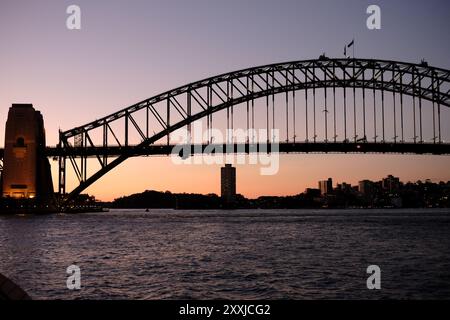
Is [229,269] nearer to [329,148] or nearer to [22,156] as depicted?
[329,148]

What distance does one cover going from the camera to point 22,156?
276 feet

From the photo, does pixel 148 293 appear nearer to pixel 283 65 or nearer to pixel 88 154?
A: pixel 283 65

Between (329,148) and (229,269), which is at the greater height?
(329,148)

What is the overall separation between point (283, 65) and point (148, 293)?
63.0 m

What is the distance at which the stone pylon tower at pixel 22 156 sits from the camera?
83500 millimetres

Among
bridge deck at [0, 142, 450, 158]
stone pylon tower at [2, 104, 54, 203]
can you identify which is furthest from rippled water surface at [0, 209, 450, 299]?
stone pylon tower at [2, 104, 54, 203]

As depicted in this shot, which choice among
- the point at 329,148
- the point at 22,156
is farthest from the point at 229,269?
the point at 22,156

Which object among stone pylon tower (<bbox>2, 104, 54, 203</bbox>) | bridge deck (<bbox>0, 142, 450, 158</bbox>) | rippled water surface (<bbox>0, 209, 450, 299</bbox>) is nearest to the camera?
rippled water surface (<bbox>0, 209, 450, 299</bbox>)

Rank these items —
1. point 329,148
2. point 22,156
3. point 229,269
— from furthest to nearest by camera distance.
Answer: point 22,156
point 329,148
point 229,269

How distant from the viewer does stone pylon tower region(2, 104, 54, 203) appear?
83.5 m

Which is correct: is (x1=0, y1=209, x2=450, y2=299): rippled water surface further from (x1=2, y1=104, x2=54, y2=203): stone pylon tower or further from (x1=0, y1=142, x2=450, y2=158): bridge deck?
(x1=2, y1=104, x2=54, y2=203): stone pylon tower

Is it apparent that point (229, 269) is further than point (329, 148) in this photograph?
No

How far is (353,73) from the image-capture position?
76750 millimetres
